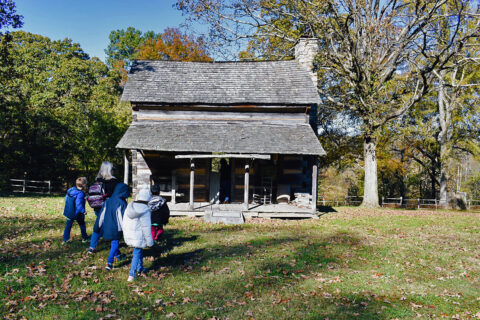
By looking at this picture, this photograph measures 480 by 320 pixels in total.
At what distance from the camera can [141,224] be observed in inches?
253

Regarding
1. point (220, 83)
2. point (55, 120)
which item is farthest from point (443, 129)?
point (55, 120)

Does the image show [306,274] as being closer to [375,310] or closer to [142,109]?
[375,310]

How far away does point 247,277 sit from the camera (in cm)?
712

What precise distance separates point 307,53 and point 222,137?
7.85m

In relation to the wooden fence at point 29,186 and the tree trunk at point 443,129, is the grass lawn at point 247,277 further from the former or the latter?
the tree trunk at point 443,129

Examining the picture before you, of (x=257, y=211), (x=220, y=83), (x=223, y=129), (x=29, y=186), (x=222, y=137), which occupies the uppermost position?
(x=220, y=83)

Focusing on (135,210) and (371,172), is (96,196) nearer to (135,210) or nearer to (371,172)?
(135,210)

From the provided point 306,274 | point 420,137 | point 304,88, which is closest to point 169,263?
point 306,274

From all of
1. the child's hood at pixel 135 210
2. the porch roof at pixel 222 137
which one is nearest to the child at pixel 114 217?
the child's hood at pixel 135 210

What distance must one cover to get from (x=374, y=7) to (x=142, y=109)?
611 inches

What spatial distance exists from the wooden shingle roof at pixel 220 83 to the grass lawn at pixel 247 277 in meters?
7.60

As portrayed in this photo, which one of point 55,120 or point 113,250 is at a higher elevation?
point 55,120

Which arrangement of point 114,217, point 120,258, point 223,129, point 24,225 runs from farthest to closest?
point 223,129 < point 24,225 < point 120,258 < point 114,217

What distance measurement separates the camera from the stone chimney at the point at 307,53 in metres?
19.2
